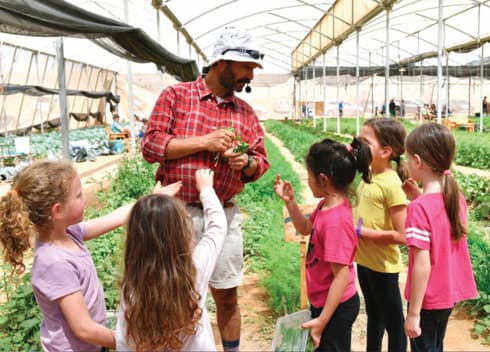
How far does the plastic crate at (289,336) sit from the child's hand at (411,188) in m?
0.91

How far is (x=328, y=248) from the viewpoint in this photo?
2047mm

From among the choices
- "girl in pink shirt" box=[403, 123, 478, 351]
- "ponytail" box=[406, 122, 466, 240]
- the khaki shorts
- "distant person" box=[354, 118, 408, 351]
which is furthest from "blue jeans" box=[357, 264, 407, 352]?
the khaki shorts

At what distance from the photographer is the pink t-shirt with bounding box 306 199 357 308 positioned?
6.68 ft

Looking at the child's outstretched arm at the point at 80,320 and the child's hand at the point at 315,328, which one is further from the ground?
the child's outstretched arm at the point at 80,320

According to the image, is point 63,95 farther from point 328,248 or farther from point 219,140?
point 328,248

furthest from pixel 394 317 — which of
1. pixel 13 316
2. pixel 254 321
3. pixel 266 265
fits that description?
pixel 13 316

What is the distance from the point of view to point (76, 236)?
2.04 m

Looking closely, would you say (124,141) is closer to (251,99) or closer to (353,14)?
(353,14)

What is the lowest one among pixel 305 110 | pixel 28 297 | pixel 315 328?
pixel 28 297

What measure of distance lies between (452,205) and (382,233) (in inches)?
17.2

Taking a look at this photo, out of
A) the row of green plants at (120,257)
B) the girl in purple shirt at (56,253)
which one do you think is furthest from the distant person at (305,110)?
the girl in purple shirt at (56,253)

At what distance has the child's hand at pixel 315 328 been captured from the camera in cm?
209

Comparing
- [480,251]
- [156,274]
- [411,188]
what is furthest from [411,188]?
[480,251]

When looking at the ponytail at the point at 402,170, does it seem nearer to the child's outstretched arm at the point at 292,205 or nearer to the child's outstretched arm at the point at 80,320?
the child's outstretched arm at the point at 292,205
